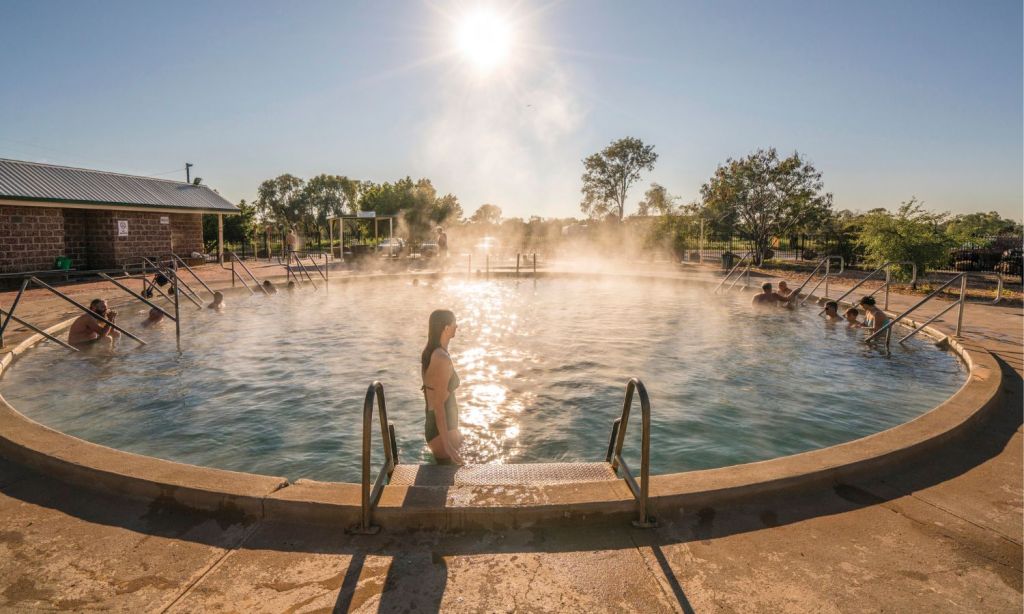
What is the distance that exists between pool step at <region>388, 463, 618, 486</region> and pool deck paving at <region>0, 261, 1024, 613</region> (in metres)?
0.66

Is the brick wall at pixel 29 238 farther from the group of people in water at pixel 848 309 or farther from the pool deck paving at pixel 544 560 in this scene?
the group of people in water at pixel 848 309

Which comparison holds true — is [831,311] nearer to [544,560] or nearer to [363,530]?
[544,560]

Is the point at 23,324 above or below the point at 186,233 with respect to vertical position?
below

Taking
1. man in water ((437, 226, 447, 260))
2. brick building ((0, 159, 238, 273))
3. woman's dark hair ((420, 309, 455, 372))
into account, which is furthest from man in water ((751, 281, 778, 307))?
brick building ((0, 159, 238, 273))

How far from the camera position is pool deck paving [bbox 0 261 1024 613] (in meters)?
2.54

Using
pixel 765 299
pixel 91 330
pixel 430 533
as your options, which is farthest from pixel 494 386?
pixel 765 299

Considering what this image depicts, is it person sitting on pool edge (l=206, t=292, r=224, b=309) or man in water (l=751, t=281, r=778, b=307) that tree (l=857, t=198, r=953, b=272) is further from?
person sitting on pool edge (l=206, t=292, r=224, b=309)

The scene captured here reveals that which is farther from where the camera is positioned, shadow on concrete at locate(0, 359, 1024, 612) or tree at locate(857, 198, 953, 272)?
tree at locate(857, 198, 953, 272)

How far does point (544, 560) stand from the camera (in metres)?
2.88

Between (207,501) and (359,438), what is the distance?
2.87 metres

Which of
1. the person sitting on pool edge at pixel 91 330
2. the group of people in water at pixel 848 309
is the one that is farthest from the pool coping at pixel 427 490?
the group of people in water at pixel 848 309

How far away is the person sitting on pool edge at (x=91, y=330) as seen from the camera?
9.34m

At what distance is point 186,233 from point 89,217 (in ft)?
14.5

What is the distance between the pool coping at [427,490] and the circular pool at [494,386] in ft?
5.38
